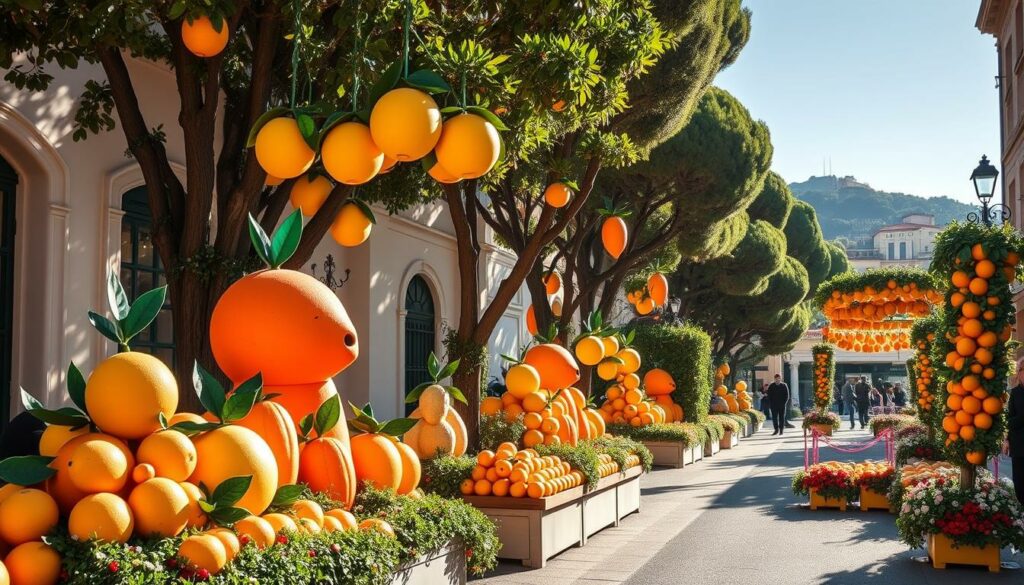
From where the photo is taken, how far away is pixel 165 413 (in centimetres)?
398

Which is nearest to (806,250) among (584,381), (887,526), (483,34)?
(584,381)

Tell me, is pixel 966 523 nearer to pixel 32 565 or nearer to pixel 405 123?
pixel 405 123

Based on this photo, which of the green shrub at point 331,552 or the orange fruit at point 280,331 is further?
the orange fruit at point 280,331

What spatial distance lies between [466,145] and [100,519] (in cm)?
193

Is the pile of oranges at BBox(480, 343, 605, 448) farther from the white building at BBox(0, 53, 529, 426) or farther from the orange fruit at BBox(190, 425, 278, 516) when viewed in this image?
the orange fruit at BBox(190, 425, 278, 516)

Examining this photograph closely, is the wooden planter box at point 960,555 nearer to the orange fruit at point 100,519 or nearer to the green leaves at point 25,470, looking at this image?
the orange fruit at point 100,519

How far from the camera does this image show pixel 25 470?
3.59 meters

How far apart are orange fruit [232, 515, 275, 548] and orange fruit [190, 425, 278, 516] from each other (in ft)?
0.26

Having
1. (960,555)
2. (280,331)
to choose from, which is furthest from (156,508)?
(960,555)

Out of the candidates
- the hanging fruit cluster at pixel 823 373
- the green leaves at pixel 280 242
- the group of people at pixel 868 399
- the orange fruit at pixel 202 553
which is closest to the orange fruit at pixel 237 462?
the orange fruit at pixel 202 553

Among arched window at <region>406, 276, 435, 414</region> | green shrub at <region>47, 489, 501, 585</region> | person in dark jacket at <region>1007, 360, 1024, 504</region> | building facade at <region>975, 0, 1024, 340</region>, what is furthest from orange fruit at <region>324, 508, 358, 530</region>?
building facade at <region>975, 0, 1024, 340</region>

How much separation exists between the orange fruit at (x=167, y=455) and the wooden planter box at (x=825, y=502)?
1055 centimetres

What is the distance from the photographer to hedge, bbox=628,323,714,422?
70.5ft

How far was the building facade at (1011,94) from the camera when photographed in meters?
23.4
